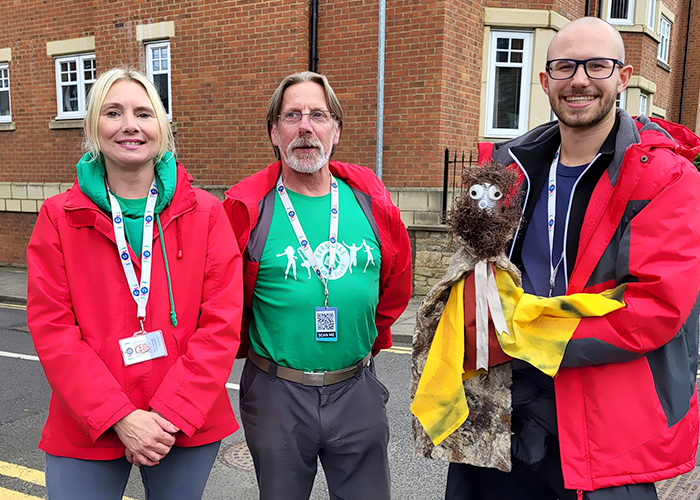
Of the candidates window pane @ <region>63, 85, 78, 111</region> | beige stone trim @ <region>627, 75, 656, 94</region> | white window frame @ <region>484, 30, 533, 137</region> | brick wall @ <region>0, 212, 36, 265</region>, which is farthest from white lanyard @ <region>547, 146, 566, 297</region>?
brick wall @ <region>0, 212, 36, 265</region>

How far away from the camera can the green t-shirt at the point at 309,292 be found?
2281mm

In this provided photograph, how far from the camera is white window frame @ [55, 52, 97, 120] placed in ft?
39.3

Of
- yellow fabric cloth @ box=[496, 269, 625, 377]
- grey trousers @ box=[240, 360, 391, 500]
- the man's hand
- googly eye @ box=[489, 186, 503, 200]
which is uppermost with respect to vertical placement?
googly eye @ box=[489, 186, 503, 200]

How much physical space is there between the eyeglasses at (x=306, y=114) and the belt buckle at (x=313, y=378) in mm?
1054

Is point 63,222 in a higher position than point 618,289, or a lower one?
higher

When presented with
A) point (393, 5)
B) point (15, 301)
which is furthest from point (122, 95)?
point (15, 301)

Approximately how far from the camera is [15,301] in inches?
388

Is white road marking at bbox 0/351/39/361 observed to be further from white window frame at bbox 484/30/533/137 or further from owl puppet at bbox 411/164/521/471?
white window frame at bbox 484/30/533/137

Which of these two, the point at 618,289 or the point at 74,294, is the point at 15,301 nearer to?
the point at 74,294

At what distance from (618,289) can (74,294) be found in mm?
1817

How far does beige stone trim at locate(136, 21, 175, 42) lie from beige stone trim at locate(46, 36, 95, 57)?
1499 mm

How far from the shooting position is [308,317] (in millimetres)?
2279

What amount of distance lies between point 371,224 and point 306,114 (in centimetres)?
55

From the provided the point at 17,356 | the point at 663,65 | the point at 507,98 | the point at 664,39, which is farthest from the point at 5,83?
the point at 664,39
